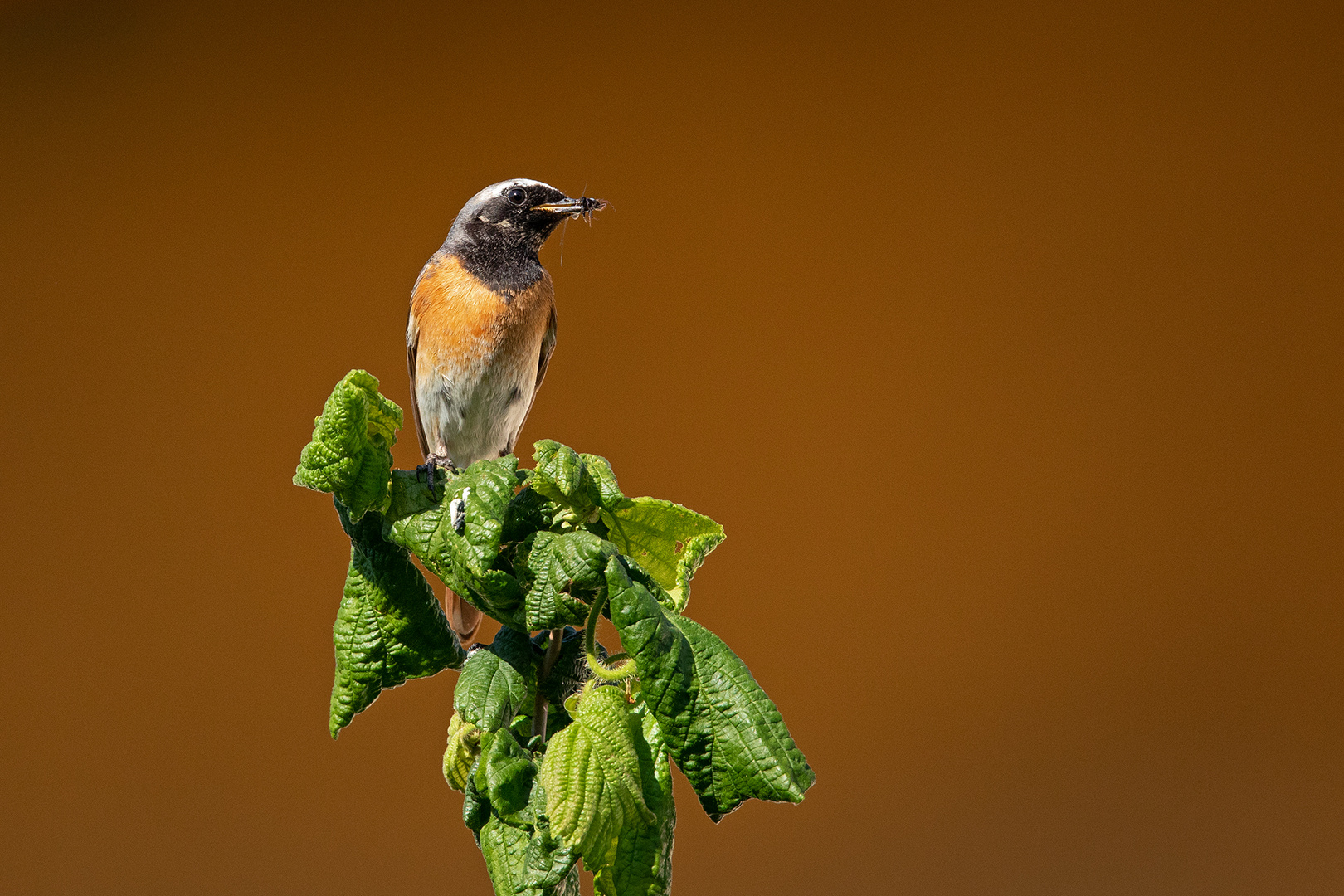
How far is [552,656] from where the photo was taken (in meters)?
1.01

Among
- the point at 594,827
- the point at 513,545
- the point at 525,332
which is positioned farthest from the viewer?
the point at 525,332

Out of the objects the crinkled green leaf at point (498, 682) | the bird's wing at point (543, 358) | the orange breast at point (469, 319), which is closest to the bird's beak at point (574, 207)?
the orange breast at point (469, 319)

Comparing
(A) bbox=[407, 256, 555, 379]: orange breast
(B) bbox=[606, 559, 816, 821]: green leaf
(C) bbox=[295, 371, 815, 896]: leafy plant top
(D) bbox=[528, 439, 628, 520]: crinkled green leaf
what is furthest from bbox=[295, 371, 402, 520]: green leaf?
(A) bbox=[407, 256, 555, 379]: orange breast

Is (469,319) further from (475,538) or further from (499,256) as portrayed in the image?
(475,538)

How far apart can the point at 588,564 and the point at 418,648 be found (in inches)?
9.0

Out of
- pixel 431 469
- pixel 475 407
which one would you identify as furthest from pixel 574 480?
pixel 475 407

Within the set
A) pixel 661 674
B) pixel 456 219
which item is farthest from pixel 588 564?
pixel 456 219

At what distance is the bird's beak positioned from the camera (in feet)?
5.57

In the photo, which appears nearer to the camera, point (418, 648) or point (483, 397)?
point (418, 648)

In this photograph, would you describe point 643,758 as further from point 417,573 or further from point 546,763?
point 417,573

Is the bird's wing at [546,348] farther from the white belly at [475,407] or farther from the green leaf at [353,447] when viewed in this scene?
the green leaf at [353,447]

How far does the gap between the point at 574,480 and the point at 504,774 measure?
0.24 m

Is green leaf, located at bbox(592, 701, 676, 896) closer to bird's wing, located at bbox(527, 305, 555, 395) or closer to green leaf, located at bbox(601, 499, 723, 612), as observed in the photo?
green leaf, located at bbox(601, 499, 723, 612)

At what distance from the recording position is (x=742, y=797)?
2.79ft
